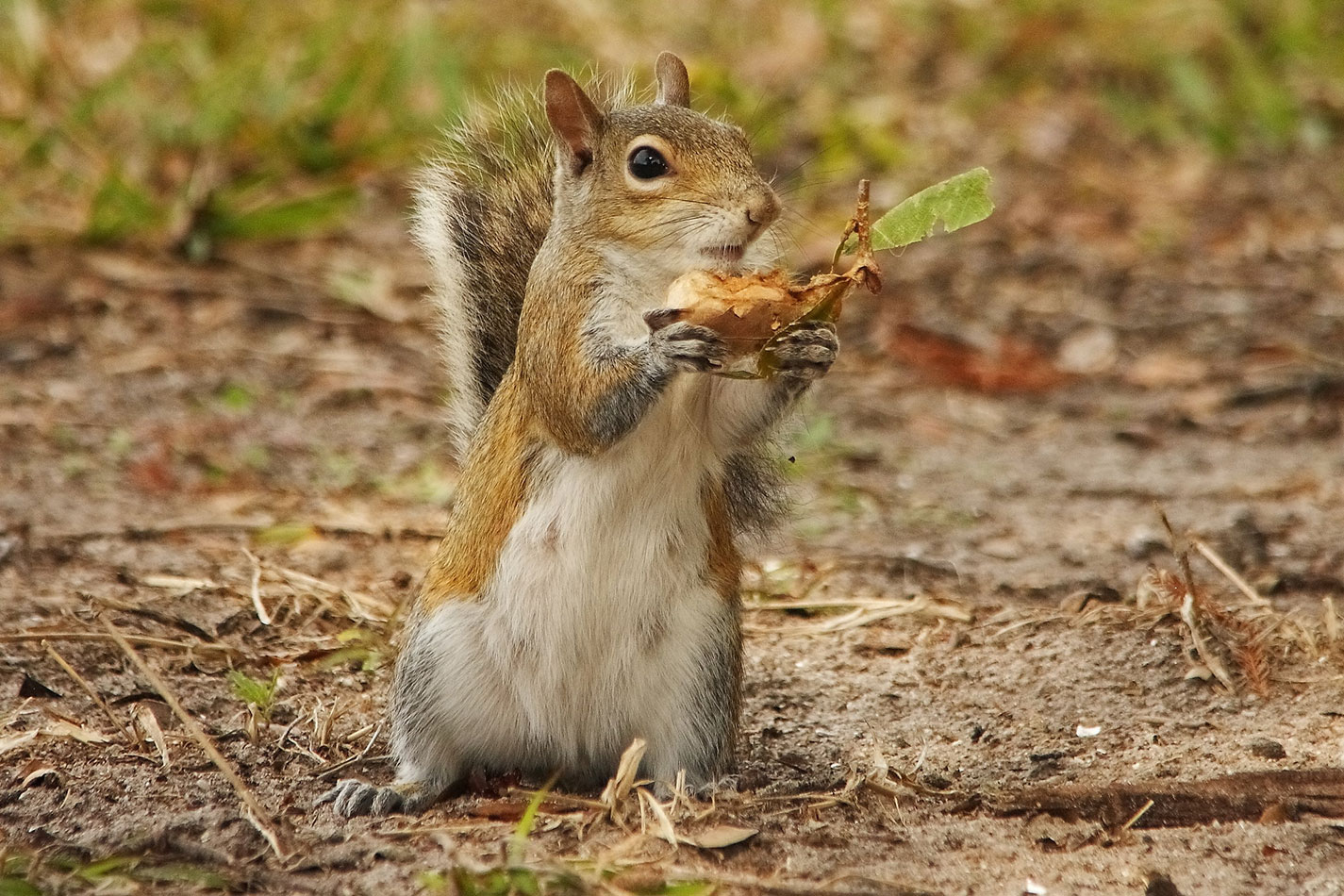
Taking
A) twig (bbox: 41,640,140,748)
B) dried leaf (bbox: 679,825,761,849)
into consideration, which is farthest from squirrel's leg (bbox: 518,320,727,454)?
twig (bbox: 41,640,140,748)

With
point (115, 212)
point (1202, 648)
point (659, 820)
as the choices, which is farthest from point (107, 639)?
point (115, 212)

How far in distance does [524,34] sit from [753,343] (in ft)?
16.9

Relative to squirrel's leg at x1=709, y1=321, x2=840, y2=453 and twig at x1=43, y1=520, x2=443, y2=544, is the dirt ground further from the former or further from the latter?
squirrel's leg at x1=709, y1=321, x2=840, y2=453

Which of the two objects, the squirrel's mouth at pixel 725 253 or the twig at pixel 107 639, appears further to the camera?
the twig at pixel 107 639

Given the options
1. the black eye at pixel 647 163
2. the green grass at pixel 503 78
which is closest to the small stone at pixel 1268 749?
the black eye at pixel 647 163

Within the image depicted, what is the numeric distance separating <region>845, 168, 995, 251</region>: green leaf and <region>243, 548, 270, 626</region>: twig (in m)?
1.46

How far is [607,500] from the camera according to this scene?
8.05 feet

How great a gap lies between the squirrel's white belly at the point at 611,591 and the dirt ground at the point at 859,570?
0.49 feet

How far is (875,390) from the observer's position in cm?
534

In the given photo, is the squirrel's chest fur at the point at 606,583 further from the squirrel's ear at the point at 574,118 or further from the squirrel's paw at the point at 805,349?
the squirrel's ear at the point at 574,118

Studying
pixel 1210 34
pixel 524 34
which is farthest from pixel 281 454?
pixel 1210 34

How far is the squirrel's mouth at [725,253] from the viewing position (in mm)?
2393

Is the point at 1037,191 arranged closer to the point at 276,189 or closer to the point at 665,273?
the point at 276,189

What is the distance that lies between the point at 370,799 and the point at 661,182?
1.00 metres
